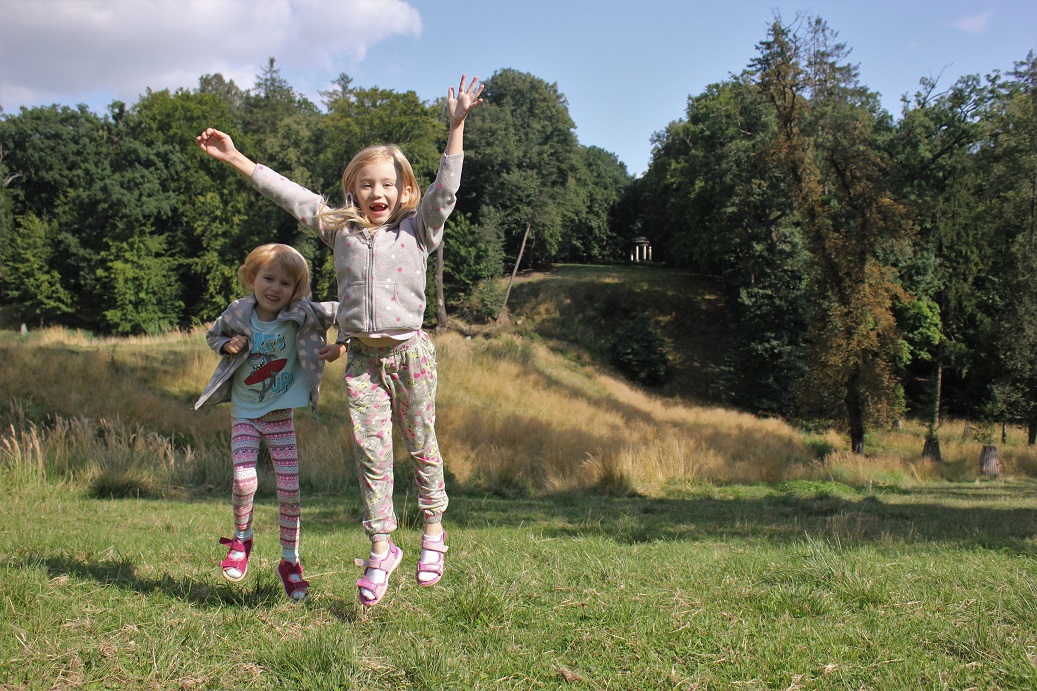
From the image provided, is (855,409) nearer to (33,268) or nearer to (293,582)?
(293,582)

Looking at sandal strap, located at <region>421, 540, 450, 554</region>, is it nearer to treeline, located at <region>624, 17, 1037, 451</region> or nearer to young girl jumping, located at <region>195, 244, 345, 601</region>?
young girl jumping, located at <region>195, 244, 345, 601</region>

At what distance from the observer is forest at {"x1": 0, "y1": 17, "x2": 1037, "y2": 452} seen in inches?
896

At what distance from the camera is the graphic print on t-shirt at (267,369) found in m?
4.00

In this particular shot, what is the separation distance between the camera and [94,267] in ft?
151

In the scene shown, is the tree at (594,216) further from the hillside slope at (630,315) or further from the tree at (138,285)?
the tree at (138,285)

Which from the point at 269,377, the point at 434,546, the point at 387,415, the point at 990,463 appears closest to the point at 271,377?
the point at 269,377

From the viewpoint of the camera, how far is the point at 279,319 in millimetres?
4156

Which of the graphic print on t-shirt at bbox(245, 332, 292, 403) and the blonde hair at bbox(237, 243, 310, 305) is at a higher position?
the blonde hair at bbox(237, 243, 310, 305)

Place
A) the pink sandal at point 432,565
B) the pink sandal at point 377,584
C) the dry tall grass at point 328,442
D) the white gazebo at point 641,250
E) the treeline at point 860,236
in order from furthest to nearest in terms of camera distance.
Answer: the white gazebo at point 641,250, the treeline at point 860,236, the dry tall grass at point 328,442, the pink sandal at point 432,565, the pink sandal at point 377,584

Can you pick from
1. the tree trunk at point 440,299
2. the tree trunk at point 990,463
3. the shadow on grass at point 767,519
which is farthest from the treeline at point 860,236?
the tree trunk at point 440,299

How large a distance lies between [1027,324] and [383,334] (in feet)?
89.0

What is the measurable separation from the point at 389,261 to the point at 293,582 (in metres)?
1.67

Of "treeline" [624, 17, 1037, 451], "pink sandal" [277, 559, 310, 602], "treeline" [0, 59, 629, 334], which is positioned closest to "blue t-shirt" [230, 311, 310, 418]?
"pink sandal" [277, 559, 310, 602]

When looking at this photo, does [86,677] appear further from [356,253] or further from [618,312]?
[618,312]
